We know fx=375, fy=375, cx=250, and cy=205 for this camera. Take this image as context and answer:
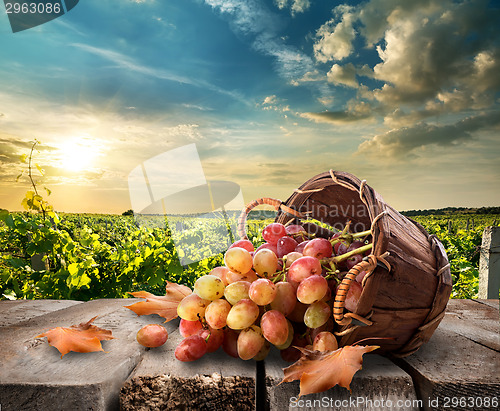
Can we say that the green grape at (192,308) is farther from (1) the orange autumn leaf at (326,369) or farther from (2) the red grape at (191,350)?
(1) the orange autumn leaf at (326,369)

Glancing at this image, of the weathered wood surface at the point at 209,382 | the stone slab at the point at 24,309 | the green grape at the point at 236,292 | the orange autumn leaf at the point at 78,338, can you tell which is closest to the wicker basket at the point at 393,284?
the weathered wood surface at the point at 209,382

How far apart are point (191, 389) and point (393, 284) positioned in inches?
28.8

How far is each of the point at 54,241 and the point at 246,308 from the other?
2.75 meters

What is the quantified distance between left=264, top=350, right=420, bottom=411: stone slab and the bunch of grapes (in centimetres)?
12

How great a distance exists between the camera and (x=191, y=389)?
116cm

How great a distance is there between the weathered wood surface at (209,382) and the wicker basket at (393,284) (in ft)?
0.37

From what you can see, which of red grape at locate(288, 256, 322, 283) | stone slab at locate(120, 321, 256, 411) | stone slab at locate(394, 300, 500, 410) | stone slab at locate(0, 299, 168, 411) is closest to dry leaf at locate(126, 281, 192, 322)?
stone slab at locate(0, 299, 168, 411)

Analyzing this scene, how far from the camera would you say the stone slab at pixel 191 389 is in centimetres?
115

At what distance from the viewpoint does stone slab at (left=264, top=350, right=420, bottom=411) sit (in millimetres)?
1117

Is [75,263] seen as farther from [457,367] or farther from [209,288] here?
[457,367]

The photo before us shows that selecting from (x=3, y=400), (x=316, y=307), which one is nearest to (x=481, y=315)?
(x=316, y=307)

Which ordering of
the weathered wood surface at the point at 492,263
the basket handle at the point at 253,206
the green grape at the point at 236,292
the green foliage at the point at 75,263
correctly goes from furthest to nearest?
the weathered wood surface at the point at 492,263 < the green foliage at the point at 75,263 < the basket handle at the point at 253,206 < the green grape at the point at 236,292

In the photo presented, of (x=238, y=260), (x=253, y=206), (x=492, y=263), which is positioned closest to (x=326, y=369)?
(x=238, y=260)

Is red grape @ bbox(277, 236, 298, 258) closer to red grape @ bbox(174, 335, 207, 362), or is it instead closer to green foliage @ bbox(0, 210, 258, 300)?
red grape @ bbox(174, 335, 207, 362)
